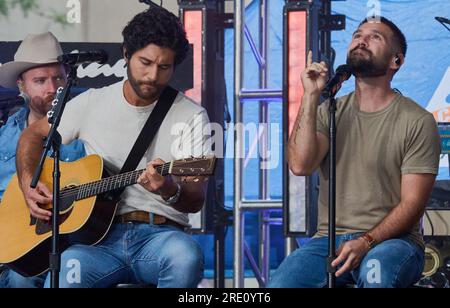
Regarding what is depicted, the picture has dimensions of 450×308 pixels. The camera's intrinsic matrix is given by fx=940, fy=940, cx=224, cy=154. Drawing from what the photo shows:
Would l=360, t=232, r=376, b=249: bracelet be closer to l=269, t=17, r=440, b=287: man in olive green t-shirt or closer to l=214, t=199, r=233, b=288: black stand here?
l=269, t=17, r=440, b=287: man in olive green t-shirt

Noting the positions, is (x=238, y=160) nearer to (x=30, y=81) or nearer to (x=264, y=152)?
(x=264, y=152)

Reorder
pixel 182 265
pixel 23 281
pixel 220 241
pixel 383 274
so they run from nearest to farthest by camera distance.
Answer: pixel 383 274
pixel 182 265
pixel 23 281
pixel 220 241

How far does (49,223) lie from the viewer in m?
3.96

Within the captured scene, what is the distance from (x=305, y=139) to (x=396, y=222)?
49 centimetres

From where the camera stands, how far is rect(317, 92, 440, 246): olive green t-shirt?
12.2ft

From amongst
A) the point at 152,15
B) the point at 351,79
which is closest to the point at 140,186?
the point at 152,15

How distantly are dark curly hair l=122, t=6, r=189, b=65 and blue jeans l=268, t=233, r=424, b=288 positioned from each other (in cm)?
102

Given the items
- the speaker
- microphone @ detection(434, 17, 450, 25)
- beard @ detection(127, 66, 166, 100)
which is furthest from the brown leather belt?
microphone @ detection(434, 17, 450, 25)

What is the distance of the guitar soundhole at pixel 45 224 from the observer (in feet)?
13.0

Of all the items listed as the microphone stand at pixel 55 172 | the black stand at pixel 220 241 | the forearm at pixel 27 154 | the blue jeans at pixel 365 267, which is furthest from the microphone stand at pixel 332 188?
the forearm at pixel 27 154

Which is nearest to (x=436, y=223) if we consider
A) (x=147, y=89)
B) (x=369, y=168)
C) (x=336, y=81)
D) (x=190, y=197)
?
(x=369, y=168)

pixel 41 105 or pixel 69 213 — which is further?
pixel 41 105

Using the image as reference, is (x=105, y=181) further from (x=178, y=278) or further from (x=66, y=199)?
(x=178, y=278)

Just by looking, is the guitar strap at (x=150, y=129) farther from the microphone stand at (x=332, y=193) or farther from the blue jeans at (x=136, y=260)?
the microphone stand at (x=332, y=193)
